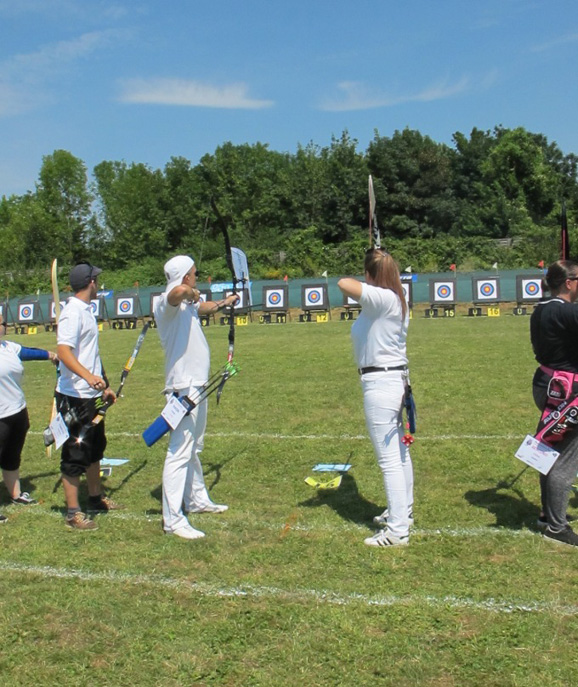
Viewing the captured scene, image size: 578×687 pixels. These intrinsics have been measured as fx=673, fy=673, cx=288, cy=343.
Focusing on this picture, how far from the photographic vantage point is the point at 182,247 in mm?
46062

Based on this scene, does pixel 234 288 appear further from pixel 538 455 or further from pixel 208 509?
pixel 538 455

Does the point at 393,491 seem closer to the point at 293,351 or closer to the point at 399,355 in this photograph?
the point at 399,355

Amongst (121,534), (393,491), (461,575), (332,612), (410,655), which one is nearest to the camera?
(410,655)

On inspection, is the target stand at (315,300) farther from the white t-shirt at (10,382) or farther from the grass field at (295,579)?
the white t-shirt at (10,382)

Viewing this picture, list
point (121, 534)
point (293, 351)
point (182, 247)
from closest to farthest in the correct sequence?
point (121, 534) → point (293, 351) → point (182, 247)

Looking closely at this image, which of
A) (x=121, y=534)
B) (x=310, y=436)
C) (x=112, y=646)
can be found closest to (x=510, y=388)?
(x=310, y=436)

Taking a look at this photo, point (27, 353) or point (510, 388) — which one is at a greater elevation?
point (27, 353)

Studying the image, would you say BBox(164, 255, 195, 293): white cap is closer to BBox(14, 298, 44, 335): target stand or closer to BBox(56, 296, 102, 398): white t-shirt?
BBox(56, 296, 102, 398): white t-shirt

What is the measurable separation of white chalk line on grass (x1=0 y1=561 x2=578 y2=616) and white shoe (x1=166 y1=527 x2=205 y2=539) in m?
0.55

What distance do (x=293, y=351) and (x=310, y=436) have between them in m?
7.45

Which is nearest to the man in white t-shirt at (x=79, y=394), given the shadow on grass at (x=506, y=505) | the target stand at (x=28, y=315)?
the shadow on grass at (x=506, y=505)

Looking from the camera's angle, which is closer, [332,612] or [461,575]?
[332,612]

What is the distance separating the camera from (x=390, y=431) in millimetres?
4312

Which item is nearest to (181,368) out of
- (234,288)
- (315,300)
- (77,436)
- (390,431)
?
(77,436)
